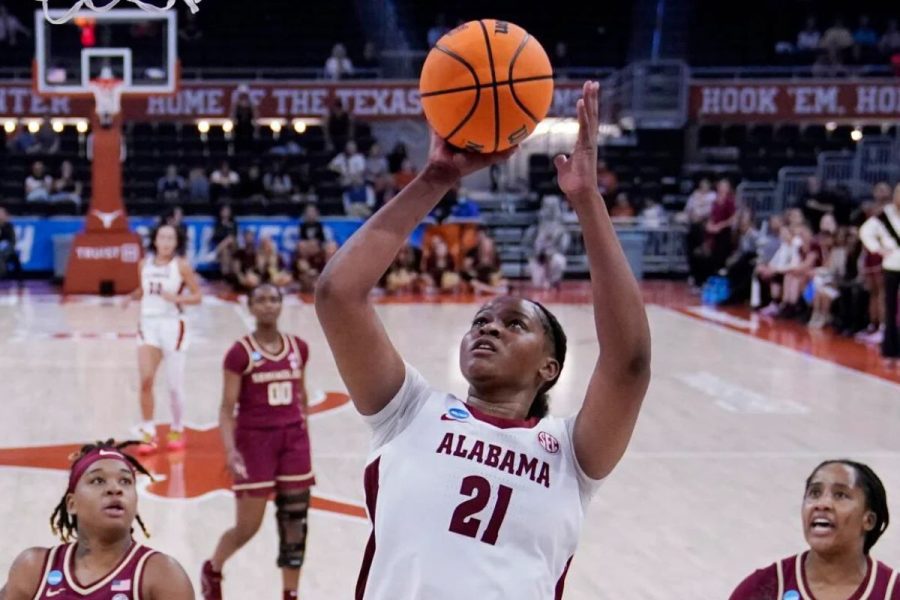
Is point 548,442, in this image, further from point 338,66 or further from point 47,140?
point 338,66

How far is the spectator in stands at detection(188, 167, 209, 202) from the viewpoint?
910 inches

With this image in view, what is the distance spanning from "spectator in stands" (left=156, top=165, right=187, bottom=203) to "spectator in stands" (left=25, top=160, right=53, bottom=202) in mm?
1914

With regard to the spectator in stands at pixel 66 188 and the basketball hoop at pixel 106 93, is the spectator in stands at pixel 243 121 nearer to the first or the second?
the spectator in stands at pixel 66 188

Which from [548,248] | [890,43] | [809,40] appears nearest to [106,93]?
[548,248]

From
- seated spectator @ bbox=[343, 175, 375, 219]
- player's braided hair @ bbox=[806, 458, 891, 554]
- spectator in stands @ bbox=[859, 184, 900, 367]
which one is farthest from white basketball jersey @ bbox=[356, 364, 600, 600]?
seated spectator @ bbox=[343, 175, 375, 219]

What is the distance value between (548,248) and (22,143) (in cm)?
1065

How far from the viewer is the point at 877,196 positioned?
1387cm

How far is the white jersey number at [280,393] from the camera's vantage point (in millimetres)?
5902

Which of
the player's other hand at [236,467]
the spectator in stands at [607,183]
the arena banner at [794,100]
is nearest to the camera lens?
the player's other hand at [236,467]

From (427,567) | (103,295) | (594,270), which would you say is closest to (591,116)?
(594,270)

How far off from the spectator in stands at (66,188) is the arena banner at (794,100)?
479 inches

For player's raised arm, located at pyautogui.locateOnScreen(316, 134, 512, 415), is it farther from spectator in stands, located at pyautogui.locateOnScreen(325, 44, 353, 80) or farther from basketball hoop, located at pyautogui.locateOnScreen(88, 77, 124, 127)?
spectator in stands, located at pyautogui.locateOnScreen(325, 44, 353, 80)

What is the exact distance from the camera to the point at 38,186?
22781 millimetres

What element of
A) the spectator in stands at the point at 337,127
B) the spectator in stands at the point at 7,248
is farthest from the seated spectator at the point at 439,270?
the spectator in stands at the point at 7,248
